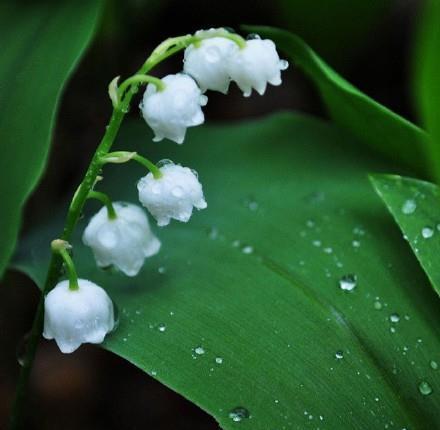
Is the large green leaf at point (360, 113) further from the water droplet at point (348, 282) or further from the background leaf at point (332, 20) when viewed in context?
the background leaf at point (332, 20)

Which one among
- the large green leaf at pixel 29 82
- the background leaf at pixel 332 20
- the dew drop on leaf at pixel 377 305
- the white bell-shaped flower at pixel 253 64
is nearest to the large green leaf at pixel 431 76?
the white bell-shaped flower at pixel 253 64

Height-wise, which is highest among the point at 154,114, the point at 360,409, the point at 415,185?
the point at 154,114

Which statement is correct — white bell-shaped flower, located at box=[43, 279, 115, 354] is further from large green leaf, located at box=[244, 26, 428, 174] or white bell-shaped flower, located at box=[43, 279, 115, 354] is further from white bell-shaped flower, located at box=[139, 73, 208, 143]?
large green leaf, located at box=[244, 26, 428, 174]

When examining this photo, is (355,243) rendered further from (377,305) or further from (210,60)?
(210,60)

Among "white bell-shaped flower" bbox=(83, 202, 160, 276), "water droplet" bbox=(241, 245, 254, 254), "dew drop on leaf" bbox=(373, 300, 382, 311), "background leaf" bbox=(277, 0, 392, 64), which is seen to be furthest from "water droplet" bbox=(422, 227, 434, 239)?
"background leaf" bbox=(277, 0, 392, 64)

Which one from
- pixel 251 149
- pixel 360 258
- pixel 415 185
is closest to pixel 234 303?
pixel 360 258

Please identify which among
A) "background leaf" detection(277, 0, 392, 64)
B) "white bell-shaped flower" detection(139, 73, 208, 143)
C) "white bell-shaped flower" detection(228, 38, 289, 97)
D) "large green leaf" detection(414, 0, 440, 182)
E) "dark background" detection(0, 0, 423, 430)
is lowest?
"dark background" detection(0, 0, 423, 430)

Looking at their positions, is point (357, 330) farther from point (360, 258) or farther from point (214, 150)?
point (214, 150)
